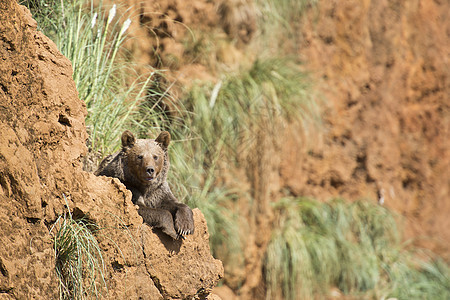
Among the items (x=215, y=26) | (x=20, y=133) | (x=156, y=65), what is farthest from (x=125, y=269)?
(x=215, y=26)

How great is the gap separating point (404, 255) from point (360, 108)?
238cm

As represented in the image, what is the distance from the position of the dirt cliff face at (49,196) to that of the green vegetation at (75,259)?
62 millimetres

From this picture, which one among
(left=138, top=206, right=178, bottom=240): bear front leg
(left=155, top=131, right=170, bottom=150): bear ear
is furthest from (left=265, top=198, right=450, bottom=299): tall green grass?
(left=138, top=206, right=178, bottom=240): bear front leg

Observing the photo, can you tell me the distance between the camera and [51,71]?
12.6ft

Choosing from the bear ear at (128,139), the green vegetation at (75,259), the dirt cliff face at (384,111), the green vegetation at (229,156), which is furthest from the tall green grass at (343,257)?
the green vegetation at (75,259)

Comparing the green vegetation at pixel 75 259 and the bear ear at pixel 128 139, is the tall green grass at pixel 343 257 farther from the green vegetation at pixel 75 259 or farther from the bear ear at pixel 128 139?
the green vegetation at pixel 75 259

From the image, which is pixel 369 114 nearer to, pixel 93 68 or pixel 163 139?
pixel 93 68

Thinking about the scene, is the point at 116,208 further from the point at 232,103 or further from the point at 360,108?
the point at 360,108

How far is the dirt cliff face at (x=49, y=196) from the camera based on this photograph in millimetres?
3348

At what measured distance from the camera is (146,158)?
454 cm

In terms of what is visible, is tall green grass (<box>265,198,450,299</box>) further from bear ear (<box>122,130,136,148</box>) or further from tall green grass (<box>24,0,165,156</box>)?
bear ear (<box>122,130,136,148</box>)

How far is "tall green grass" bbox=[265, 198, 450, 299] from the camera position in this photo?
8.16m

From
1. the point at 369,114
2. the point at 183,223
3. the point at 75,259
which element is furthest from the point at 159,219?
the point at 369,114

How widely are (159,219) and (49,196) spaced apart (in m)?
0.85
